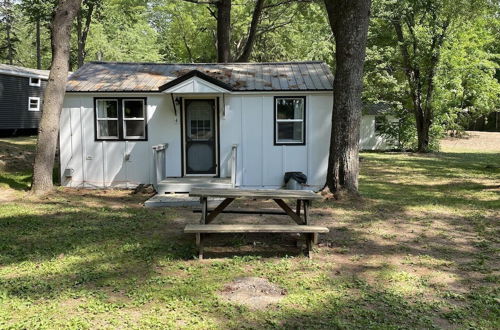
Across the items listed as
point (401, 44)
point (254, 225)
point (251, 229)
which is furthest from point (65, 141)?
point (401, 44)

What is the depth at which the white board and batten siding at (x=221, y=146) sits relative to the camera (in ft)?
37.6

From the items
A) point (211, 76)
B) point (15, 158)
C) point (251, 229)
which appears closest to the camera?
point (251, 229)

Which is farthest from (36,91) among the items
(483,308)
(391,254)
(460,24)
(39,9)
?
(483,308)

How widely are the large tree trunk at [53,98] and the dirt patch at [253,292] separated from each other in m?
7.16

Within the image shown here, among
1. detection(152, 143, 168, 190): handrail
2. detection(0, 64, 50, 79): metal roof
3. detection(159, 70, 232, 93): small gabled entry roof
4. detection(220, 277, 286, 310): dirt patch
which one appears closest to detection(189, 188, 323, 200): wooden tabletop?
detection(220, 277, 286, 310): dirt patch

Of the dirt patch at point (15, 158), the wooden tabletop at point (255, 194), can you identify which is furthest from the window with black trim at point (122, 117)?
the wooden tabletop at point (255, 194)

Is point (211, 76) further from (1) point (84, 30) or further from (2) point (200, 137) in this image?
(1) point (84, 30)

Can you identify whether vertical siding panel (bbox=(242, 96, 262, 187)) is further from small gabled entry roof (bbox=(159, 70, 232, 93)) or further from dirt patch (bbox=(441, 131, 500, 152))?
dirt patch (bbox=(441, 131, 500, 152))

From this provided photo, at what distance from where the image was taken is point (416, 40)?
22.4 metres

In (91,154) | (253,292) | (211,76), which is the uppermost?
(211,76)

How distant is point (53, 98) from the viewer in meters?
10.2

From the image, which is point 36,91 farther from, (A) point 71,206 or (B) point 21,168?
(A) point 71,206

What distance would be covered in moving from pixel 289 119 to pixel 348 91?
2.28 metres

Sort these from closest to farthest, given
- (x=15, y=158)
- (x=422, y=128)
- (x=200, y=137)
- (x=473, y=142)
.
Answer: (x=200, y=137) → (x=15, y=158) → (x=422, y=128) → (x=473, y=142)
